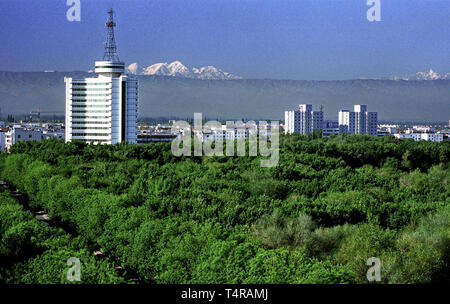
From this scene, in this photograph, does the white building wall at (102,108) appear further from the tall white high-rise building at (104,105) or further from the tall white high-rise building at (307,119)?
the tall white high-rise building at (307,119)

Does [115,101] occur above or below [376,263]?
above

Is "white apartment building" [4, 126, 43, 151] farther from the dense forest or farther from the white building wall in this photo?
the dense forest

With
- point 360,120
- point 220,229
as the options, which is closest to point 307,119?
point 360,120

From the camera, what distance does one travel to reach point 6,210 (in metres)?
11.5

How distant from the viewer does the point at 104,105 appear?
177ft

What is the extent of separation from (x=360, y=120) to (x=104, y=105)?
52.3 metres

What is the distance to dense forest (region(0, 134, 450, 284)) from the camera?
324 inches

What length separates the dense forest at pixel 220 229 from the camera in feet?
27.0

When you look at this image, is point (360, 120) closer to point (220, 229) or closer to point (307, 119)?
point (307, 119)

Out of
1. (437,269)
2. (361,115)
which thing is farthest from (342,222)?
(361,115)

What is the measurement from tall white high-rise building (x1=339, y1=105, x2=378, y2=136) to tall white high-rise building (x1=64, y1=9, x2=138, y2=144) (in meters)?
48.5

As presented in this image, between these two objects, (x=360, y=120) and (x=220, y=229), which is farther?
(x=360, y=120)
